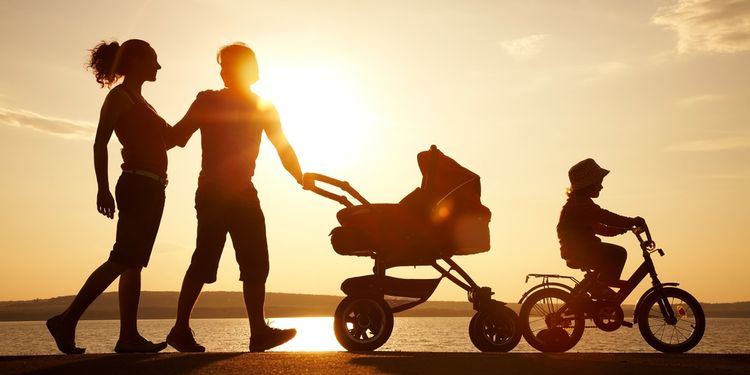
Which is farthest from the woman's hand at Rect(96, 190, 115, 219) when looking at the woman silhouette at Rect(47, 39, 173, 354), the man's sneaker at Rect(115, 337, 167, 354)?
the man's sneaker at Rect(115, 337, 167, 354)

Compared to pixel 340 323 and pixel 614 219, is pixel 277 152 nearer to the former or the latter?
pixel 340 323

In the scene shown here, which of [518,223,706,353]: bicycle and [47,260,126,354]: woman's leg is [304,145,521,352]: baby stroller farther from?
[47,260,126,354]: woman's leg

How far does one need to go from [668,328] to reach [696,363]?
248 centimetres

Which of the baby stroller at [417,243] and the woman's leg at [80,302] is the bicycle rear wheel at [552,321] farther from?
the woman's leg at [80,302]

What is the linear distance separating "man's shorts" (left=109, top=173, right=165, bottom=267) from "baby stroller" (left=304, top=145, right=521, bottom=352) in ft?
6.05

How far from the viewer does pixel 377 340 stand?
29.8ft

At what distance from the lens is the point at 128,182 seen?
314 inches

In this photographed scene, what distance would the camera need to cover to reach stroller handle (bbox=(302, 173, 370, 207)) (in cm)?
922

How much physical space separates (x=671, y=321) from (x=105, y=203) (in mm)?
6393

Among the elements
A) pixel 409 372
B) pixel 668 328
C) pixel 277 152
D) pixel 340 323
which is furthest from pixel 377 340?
pixel 668 328

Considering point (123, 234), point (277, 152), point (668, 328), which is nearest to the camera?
point (123, 234)

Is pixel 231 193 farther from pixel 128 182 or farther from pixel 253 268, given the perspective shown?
pixel 128 182

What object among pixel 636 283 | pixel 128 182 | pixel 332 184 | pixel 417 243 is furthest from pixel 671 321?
pixel 128 182

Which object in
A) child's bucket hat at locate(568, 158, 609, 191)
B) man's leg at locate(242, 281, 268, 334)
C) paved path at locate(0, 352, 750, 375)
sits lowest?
paved path at locate(0, 352, 750, 375)
